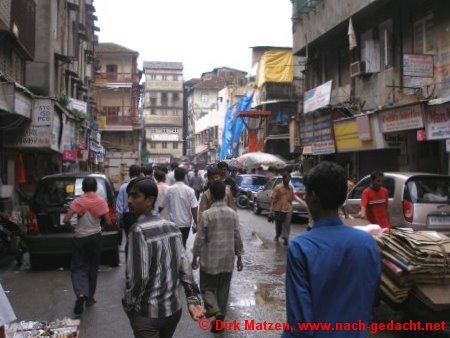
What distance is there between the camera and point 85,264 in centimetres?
663


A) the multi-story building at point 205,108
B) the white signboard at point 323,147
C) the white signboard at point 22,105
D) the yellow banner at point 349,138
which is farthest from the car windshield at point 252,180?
the multi-story building at point 205,108

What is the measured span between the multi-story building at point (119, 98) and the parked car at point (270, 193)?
2912 cm

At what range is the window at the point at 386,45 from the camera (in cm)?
1700

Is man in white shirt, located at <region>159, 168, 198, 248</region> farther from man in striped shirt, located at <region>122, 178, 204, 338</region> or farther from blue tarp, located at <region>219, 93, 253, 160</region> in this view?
blue tarp, located at <region>219, 93, 253, 160</region>

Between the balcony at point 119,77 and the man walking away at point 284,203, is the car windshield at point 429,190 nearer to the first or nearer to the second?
the man walking away at point 284,203

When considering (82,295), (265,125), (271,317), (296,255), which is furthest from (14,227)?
(265,125)

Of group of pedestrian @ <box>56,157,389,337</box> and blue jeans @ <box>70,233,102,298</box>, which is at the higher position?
group of pedestrian @ <box>56,157,389,337</box>

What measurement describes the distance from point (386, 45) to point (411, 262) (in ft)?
45.0

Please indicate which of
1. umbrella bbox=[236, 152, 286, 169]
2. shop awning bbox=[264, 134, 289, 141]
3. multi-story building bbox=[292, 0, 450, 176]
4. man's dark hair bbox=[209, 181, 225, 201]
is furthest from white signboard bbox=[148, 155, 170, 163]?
man's dark hair bbox=[209, 181, 225, 201]

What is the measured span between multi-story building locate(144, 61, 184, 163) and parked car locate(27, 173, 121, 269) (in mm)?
73236

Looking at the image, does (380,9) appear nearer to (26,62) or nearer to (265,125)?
(26,62)

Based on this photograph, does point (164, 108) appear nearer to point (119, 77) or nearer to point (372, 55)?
point (119, 77)

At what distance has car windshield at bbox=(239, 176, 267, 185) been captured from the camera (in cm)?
2439

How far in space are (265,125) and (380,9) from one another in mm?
18238
